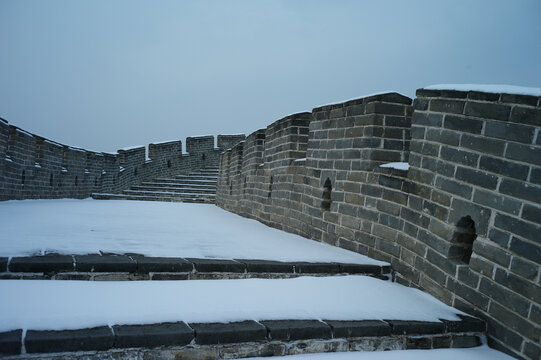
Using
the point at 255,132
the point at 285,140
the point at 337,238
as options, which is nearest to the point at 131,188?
the point at 255,132

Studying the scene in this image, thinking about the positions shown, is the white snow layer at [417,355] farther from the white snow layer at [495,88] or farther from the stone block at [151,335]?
the white snow layer at [495,88]

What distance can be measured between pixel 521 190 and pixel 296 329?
6.20ft

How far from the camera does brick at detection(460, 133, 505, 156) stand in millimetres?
2942

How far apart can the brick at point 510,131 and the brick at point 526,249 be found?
725mm

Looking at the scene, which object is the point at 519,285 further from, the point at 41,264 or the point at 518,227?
the point at 41,264

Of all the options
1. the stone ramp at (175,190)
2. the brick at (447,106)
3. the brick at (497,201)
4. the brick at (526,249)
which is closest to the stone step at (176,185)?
the stone ramp at (175,190)

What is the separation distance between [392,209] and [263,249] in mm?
1516

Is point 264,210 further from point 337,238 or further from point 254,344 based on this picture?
point 254,344

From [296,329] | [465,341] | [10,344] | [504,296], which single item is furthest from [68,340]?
[504,296]

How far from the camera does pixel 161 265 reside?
3227mm

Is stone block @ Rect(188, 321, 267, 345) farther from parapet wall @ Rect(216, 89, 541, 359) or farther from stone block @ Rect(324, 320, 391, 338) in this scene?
parapet wall @ Rect(216, 89, 541, 359)

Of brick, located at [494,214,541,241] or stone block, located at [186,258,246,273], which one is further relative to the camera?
stone block, located at [186,258,246,273]

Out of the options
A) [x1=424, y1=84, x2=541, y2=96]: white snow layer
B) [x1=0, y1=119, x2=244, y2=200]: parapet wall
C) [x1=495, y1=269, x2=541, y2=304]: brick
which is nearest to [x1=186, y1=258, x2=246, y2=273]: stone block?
[x1=495, y1=269, x2=541, y2=304]: brick

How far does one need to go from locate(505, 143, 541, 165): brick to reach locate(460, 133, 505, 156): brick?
6 centimetres
